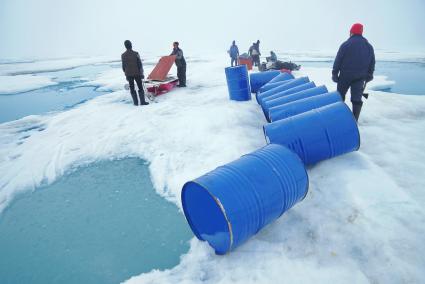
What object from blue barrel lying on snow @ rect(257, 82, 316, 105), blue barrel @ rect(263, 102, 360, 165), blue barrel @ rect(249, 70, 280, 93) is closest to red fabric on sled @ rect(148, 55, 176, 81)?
blue barrel @ rect(249, 70, 280, 93)

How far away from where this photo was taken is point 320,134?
3082 millimetres

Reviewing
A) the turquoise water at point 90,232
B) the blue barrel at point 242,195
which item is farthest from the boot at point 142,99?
the blue barrel at point 242,195

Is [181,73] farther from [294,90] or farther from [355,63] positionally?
Result: [355,63]

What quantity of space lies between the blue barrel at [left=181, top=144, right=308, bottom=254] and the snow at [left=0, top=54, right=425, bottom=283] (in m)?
0.25

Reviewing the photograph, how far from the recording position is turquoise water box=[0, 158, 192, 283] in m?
2.38

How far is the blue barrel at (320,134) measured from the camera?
3.10 m

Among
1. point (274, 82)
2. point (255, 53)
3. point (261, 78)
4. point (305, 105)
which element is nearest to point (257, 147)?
point (305, 105)

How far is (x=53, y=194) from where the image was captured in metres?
3.62

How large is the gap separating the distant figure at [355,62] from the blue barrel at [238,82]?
2541 mm

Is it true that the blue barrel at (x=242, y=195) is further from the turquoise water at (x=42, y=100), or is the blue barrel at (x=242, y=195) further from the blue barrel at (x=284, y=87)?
the turquoise water at (x=42, y=100)

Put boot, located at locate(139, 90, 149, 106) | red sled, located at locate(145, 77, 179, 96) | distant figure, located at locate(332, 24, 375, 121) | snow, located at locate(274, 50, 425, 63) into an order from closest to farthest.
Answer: distant figure, located at locate(332, 24, 375, 121) < boot, located at locate(139, 90, 149, 106) < red sled, located at locate(145, 77, 179, 96) < snow, located at locate(274, 50, 425, 63)

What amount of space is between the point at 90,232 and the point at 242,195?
1.85 metres

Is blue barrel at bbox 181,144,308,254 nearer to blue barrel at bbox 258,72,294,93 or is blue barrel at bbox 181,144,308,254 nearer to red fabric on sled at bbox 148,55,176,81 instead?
blue barrel at bbox 258,72,294,93

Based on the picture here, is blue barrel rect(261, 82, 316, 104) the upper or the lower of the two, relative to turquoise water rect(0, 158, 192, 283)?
→ upper
